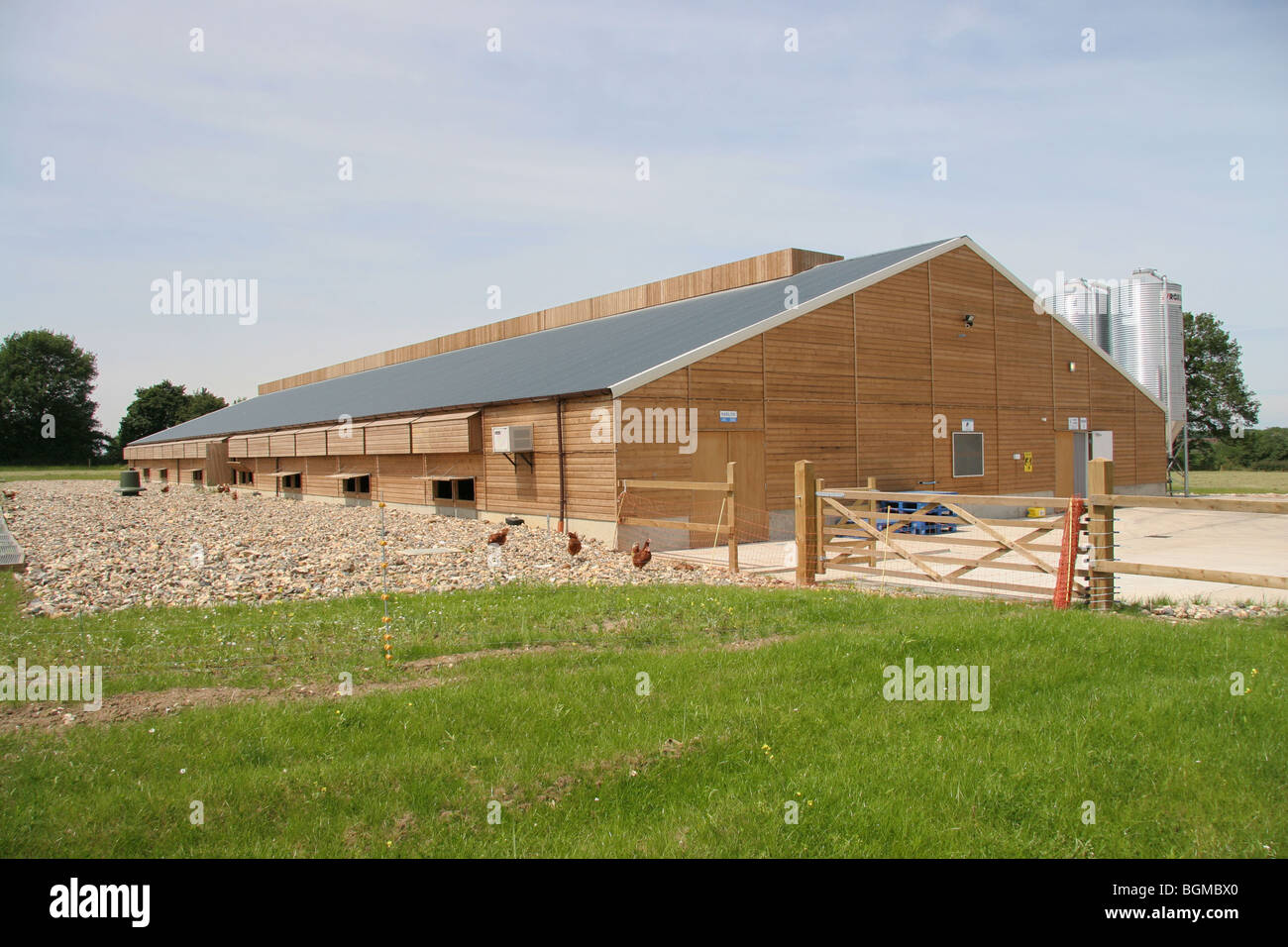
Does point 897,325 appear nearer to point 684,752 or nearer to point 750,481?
point 750,481

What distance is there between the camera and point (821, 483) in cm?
2120

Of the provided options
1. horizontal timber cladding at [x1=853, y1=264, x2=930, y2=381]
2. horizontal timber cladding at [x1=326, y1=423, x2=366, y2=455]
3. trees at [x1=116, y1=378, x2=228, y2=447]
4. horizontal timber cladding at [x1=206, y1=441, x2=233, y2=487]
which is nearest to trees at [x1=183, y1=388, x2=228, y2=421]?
trees at [x1=116, y1=378, x2=228, y2=447]

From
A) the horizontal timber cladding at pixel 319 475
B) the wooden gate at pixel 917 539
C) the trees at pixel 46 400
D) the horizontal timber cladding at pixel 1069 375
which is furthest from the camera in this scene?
the trees at pixel 46 400

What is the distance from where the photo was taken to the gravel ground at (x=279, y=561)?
11672 millimetres

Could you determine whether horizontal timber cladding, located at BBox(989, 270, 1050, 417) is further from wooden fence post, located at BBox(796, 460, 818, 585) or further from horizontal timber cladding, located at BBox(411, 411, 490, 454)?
wooden fence post, located at BBox(796, 460, 818, 585)

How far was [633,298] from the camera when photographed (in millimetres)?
31734

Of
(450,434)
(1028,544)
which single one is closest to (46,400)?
(450,434)

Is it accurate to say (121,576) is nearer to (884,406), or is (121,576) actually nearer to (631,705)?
(631,705)

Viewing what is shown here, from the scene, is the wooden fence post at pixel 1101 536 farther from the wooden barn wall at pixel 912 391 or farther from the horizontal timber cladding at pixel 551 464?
the horizontal timber cladding at pixel 551 464

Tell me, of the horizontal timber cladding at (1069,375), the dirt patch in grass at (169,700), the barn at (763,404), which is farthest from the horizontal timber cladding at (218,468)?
the dirt patch in grass at (169,700)

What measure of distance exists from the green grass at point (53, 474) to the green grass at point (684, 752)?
61.8 m

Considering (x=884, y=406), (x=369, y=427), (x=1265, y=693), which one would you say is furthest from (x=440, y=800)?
(x=369, y=427)
